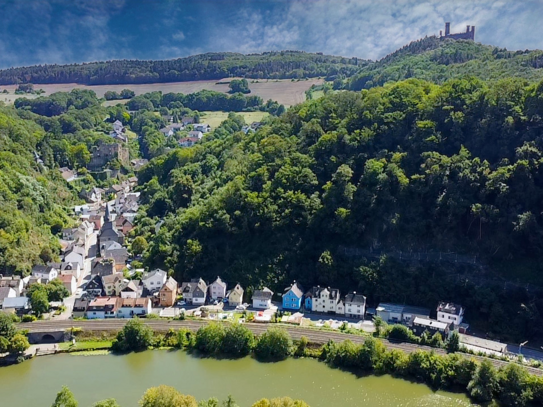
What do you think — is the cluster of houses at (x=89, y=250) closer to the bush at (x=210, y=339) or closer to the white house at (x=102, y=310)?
the white house at (x=102, y=310)

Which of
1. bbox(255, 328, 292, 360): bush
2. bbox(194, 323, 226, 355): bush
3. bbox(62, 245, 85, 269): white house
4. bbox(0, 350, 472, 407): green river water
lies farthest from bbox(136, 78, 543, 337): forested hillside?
bbox(0, 350, 472, 407): green river water

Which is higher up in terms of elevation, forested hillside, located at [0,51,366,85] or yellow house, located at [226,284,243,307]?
forested hillside, located at [0,51,366,85]

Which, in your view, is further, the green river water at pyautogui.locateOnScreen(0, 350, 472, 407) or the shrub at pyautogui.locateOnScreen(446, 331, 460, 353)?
the shrub at pyautogui.locateOnScreen(446, 331, 460, 353)

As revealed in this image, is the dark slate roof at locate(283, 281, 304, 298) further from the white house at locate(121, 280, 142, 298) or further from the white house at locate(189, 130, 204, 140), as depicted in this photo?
the white house at locate(189, 130, 204, 140)

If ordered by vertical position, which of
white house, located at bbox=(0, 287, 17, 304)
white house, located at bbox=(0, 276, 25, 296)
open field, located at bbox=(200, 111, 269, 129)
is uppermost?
open field, located at bbox=(200, 111, 269, 129)

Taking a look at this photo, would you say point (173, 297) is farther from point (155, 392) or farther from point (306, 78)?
point (306, 78)

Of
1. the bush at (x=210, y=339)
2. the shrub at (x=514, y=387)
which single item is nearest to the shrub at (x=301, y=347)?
the bush at (x=210, y=339)

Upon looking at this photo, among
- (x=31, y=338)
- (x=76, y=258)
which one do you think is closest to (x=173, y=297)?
(x=31, y=338)

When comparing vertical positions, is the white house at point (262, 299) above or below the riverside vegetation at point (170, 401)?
above
